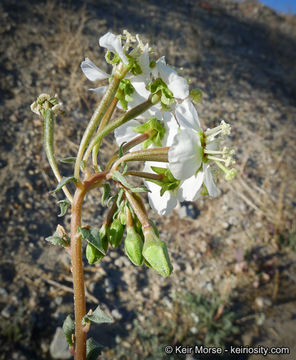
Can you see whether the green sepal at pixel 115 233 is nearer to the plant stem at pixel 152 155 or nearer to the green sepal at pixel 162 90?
the plant stem at pixel 152 155

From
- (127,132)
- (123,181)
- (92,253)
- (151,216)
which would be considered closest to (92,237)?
(92,253)

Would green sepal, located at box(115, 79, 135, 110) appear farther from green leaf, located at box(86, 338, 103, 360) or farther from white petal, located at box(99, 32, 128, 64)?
green leaf, located at box(86, 338, 103, 360)

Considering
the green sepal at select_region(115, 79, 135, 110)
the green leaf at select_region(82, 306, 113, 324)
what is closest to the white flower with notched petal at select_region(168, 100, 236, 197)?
the green sepal at select_region(115, 79, 135, 110)

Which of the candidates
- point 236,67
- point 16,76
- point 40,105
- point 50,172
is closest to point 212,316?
point 50,172

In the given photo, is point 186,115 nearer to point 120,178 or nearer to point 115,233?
point 120,178

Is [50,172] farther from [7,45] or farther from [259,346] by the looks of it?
[259,346]

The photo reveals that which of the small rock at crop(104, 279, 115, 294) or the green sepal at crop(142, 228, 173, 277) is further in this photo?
the small rock at crop(104, 279, 115, 294)

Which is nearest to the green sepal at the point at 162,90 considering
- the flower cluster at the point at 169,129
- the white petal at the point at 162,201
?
the flower cluster at the point at 169,129
